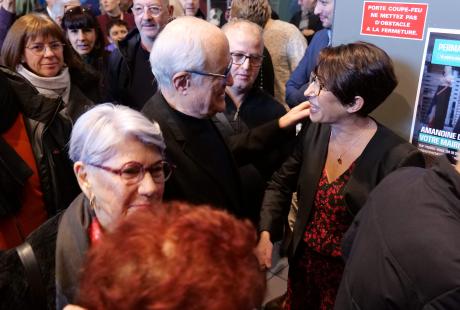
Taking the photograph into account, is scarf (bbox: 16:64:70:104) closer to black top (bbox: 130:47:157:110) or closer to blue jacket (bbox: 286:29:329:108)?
black top (bbox: 130:47:157:110)

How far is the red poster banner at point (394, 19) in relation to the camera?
1519mm

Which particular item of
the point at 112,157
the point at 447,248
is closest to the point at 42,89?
the point at 112,157

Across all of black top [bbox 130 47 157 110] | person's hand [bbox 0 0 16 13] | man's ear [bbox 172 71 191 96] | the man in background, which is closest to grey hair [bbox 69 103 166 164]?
man's ear [bbox 172 71 191 96]

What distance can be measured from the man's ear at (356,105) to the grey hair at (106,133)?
30.7 inches

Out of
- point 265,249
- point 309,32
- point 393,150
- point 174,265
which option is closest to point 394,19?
point 393,150

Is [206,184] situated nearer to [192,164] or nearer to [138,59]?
[192,164]

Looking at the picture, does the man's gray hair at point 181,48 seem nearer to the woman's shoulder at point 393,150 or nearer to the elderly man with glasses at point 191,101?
the elderly man with glasses at point 191,101

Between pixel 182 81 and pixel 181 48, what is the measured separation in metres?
0.11

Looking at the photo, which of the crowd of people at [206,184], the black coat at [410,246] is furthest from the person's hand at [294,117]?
the black coat at [410,246]

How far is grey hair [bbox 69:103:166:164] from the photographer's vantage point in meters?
1.23

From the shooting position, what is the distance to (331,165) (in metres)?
1.78

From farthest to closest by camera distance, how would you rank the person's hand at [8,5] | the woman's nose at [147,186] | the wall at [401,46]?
the person's hand at [8,5] → the wall at [401,46] → the woman's nose at [147,186]

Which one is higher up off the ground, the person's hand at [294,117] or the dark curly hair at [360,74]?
the dark curly hair at [360,74]

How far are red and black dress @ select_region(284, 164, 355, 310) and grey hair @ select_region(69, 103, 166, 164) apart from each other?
765 millimetres
